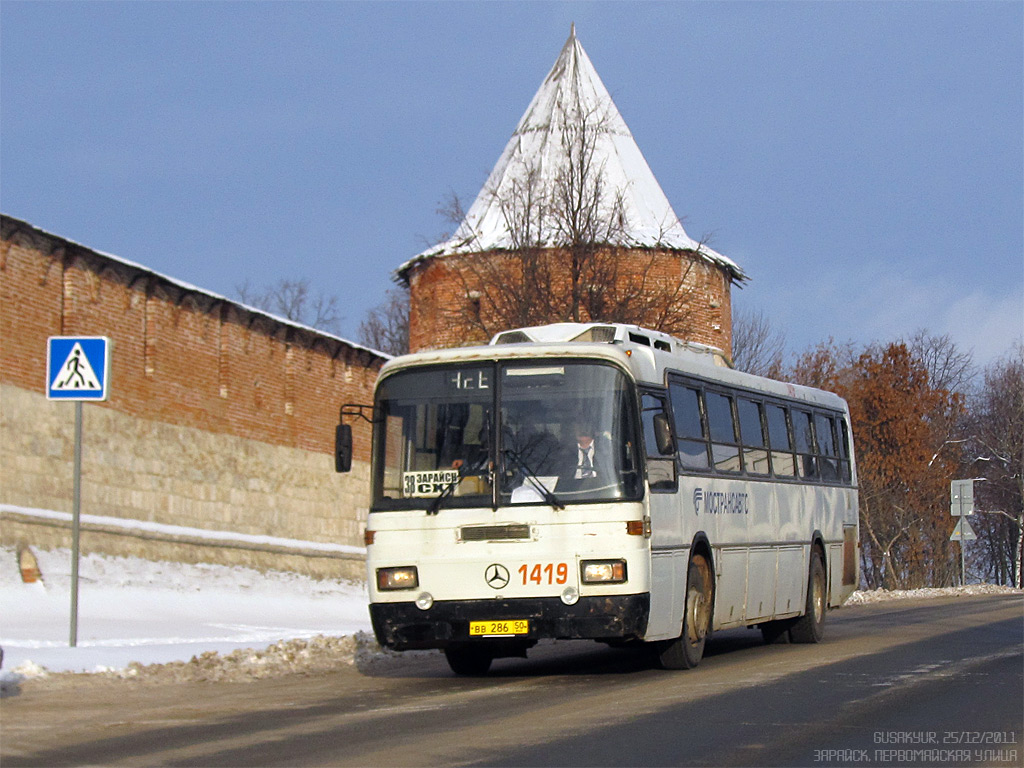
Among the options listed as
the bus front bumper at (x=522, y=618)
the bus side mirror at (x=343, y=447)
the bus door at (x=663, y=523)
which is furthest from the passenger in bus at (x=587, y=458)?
the bus side mirror at (x=343, y=447)

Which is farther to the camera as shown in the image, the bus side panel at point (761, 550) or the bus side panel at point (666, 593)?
the bus side panel at point (761, 550)

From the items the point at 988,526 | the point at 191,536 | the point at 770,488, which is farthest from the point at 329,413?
the point at 988,526

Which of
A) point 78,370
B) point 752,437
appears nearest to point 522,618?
point 752,437

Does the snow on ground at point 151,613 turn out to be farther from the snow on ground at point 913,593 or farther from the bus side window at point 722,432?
the snow on ground at point 913,593

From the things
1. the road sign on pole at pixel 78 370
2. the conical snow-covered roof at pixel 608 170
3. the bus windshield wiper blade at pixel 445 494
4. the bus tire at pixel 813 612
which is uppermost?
the conical snow-covered roof at pixel 608 170

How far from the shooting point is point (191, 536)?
23375 mm

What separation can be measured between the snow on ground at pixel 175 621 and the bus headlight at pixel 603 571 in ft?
10.5

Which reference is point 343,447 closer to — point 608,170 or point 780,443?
point 780,443

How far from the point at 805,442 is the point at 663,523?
18.8 feet

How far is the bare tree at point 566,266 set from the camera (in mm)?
31344

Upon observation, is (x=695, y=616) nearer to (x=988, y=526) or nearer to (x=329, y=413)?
(x=329, y=413)

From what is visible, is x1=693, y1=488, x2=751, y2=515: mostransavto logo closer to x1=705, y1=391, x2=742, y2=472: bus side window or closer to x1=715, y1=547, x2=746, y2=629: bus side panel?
x1=705, y1=391, x2=742, y2=472: bus side window

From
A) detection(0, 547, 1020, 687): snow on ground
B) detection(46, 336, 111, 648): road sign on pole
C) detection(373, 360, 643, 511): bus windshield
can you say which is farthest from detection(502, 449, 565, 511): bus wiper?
detection(46, 336, 111, 648): road sign on pole

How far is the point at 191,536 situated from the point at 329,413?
5.88 meters
